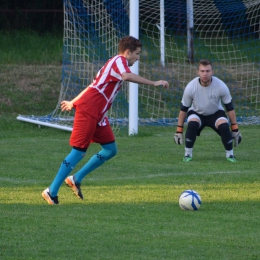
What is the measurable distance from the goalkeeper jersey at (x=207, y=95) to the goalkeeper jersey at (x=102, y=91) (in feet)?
9.16

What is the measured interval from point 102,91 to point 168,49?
8.98m

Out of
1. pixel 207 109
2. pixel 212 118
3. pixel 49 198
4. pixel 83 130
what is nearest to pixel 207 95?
pixel 207 109

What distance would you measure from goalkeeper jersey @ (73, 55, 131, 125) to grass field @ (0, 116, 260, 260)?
89 cm

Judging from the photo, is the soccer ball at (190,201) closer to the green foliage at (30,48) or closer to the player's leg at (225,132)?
the player's leg at (225,132)

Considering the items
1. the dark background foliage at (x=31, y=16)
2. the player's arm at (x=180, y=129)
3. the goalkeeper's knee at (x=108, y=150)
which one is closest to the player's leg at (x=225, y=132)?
the player's arm at (x=180, y=129)

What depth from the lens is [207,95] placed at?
31.5 ft

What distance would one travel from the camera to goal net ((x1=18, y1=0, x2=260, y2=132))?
44.0 feet

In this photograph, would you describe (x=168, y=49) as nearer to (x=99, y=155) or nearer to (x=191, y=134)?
(x=191, y=134)

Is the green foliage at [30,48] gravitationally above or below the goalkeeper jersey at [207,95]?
above

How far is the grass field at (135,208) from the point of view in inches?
205

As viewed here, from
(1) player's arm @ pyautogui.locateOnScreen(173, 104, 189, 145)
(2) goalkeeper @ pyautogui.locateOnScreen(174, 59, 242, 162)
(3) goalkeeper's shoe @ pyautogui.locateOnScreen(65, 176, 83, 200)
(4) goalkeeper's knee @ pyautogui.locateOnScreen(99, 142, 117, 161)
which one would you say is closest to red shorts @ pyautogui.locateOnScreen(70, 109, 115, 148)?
(4) goalkeeper's knee @ pyautogui.locateOnScreen(99, 142, 117, 161)

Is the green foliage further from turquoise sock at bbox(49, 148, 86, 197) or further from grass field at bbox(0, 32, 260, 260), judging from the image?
turquoise sock at bbox(49, 148, 86, 197)

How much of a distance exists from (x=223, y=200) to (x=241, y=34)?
30.3ft

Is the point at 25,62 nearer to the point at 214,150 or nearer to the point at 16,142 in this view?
the point at 16,142
